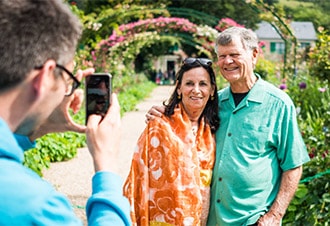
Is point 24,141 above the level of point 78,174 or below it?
above

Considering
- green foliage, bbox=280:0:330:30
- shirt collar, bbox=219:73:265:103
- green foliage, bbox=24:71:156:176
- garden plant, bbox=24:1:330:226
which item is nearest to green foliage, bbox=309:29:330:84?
garden plant, bbox=24:1:330:226

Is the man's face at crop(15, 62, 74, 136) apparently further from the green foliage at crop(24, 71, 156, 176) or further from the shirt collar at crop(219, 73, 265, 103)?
the green foliage at crop(24, 71, 156, 176)

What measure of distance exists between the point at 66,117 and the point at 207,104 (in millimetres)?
1539

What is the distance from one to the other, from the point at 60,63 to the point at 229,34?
1772 mm

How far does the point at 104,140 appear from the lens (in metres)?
1.36

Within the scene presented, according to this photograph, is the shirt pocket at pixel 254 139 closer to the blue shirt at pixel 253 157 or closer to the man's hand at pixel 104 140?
the blue shirt at pixel 253 157

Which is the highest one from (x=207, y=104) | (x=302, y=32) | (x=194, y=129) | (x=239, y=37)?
(x=302, y=32)

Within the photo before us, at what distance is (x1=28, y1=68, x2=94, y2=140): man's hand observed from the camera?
147 cm

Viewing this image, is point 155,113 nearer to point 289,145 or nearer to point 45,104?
point 289,145

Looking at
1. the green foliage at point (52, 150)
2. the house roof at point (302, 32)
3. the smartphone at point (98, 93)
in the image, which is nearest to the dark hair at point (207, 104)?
the smartphone at point (98, 93)

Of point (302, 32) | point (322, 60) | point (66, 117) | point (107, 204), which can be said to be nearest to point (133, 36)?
point (322, 60)

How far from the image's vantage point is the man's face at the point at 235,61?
9.42ft

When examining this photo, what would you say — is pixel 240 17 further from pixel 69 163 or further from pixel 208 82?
pixel 208 82

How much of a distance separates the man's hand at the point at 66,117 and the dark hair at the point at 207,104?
4.51 ft
